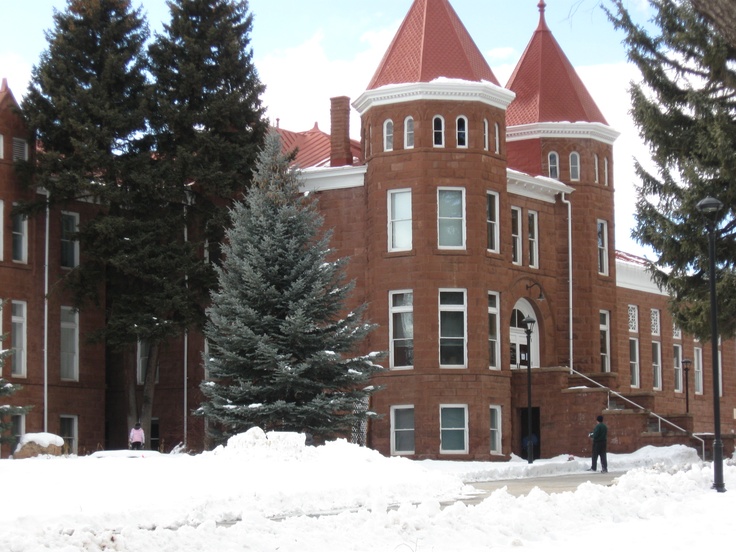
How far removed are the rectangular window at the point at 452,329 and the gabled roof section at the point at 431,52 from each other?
6.74m

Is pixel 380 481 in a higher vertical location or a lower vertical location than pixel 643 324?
lower

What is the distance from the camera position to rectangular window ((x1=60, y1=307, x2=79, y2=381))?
1581 inches

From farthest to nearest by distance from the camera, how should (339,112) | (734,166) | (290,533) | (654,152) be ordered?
(339,112) < (654,152) < (734,166) < (290,533)

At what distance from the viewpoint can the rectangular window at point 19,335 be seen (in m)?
37.9

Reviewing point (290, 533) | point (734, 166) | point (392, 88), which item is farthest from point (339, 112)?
point (290, 533)

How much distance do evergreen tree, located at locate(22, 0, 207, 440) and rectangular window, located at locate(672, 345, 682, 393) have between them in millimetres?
22571

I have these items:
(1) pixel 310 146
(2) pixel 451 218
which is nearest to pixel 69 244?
(1) pixel 310 146

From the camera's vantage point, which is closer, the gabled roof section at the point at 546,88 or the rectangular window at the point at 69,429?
the rectangular window at the point at 69,429

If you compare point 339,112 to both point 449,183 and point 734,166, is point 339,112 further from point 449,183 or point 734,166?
point 734,166

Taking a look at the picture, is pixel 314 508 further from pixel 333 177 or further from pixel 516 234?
pixel 516 234

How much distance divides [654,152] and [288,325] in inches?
424

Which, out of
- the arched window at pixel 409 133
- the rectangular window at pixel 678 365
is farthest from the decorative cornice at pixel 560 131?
the rectangular window at pixel 678 365

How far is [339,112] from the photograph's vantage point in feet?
135

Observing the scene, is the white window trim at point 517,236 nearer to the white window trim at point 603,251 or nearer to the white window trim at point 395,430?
the white window trim at point 603,251
